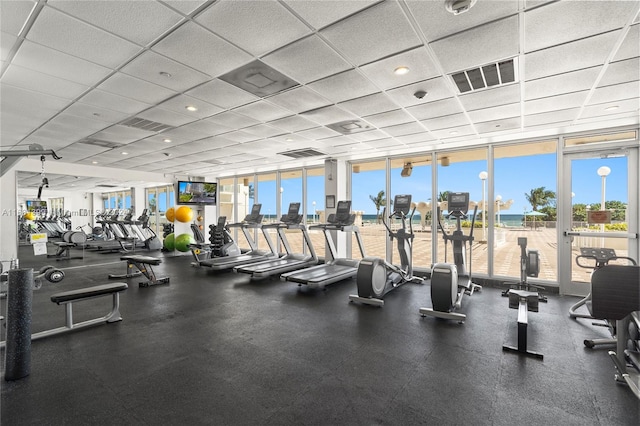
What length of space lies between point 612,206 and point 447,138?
291 cm

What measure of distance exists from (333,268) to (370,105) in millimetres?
3662

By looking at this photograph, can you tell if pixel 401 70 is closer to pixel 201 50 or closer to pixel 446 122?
pixel 201 50

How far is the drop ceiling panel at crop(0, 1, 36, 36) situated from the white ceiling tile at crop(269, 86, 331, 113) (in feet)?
7.52

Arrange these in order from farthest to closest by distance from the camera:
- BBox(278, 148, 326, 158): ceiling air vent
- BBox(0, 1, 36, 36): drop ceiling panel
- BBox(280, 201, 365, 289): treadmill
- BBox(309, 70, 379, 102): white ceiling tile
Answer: BBox(278, 148, 326, 158): ceiling air vent, BBox(280, 201, 365, 289): treadmill, BBox(309, 70, 379, 102): white ceiling tile, BBox(0, 1, 36, 36): drop ceiling panel

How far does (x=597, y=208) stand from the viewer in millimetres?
5168

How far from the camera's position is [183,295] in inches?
209

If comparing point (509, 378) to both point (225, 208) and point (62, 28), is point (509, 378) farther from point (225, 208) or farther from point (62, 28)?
point (225, 208)

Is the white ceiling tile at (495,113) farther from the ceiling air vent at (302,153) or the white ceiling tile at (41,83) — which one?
the white ceiling tile at (41,83)

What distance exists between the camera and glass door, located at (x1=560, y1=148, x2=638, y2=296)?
16.2ft

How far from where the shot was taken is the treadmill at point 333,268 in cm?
554

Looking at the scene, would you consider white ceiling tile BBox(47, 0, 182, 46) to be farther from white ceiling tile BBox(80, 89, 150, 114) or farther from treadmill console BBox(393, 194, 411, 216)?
treadmill console BBox(393, 194, 411, 216)

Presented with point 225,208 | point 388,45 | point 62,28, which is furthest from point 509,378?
point 225,208

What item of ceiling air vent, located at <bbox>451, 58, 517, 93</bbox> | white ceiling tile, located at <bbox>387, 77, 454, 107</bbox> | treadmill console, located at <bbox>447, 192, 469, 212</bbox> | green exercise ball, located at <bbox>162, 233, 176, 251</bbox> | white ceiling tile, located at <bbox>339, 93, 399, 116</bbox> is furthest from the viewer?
green exercise ball, located at <bbox>162, 233, 176, 251</bbox>

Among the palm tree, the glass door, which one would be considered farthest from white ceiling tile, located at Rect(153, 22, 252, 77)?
the glass door
